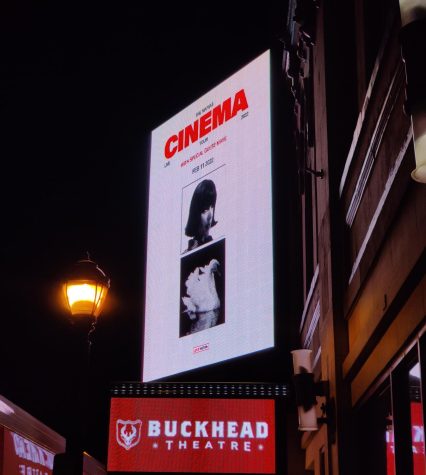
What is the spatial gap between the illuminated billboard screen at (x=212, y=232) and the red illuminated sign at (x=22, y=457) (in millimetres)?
2040

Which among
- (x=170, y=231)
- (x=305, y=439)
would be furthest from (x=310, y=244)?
(x=305, y=439)

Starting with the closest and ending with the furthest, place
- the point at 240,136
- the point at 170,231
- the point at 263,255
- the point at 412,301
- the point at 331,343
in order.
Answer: the point at 412,301 → the point at 331,343 → the point at 263,255 → the point at 240,136 → the point at 170,231

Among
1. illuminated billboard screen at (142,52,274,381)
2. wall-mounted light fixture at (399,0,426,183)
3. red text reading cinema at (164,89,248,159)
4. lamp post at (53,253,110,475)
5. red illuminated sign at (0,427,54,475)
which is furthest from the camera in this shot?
red text reading cinema at (164,89,248,159)

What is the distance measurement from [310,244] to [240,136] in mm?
Result: 3830

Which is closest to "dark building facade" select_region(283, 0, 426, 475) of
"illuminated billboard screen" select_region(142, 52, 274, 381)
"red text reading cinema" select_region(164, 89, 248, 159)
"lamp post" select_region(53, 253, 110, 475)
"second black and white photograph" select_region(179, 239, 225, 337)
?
"illuminated billboard screen" select_region(142, 52, 274, 381)

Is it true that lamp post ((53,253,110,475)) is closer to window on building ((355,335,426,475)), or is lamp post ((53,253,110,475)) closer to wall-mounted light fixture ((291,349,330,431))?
wall-mounted light fixture ((291,349,330,431))

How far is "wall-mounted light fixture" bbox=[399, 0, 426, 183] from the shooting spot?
3.19 meters

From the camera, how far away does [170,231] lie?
12898mm

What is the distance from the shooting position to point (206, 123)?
12.5 meters

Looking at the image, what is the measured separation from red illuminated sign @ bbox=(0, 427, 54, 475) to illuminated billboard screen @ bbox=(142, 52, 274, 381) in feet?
6.69

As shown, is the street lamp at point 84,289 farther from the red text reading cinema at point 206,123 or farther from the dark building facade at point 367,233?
the red text reading cinema at point 206,123

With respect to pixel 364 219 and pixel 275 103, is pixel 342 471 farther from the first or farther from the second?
pixel 275 103

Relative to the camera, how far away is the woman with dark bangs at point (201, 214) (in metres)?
11.8

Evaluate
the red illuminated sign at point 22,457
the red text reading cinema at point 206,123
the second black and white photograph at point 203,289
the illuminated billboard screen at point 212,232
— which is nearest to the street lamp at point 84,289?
the red illuminated sign at point 22,457
